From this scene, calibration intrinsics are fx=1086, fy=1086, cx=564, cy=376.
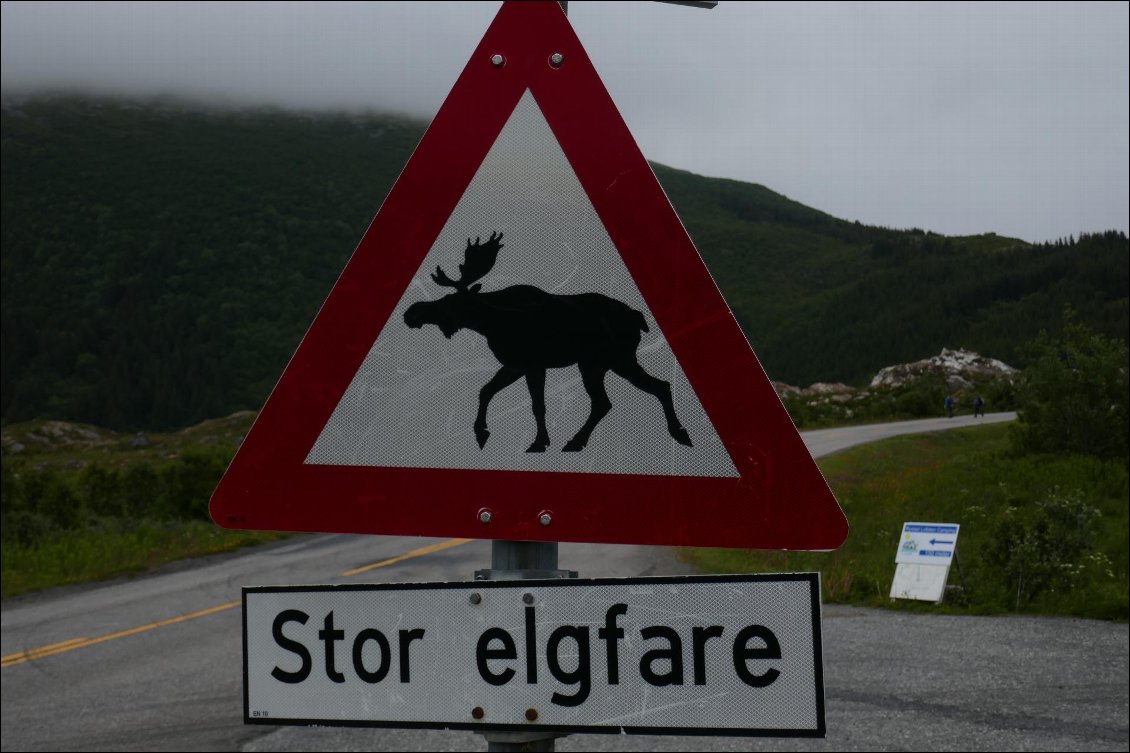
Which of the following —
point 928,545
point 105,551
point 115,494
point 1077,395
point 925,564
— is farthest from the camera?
point 115,494

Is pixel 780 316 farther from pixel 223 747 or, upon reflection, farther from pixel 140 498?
pixel 223 747

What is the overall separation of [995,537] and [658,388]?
9.28m

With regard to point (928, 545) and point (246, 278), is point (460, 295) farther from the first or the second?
point (246, 278)

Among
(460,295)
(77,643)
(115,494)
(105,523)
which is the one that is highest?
(460,295)

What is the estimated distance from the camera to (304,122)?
180 metres

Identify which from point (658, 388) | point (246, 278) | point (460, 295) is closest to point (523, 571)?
point (658, 388)

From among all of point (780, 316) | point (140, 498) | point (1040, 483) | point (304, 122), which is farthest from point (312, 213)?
point (1040, 483)

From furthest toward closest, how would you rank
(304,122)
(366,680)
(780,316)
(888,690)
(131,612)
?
1. (304,122)
2. (780,316)
3. (131,612)
4. (888,690)
5. (366,680)

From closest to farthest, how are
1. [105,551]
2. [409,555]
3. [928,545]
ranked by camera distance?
[928,545], [409,555], [105,551]

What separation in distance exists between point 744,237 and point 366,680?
138 metres

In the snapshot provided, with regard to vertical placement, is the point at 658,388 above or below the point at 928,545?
above

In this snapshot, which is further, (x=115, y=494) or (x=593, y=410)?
(x=115, y=494)

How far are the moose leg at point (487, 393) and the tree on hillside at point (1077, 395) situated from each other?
1984cm

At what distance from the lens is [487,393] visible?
72.8 inches
